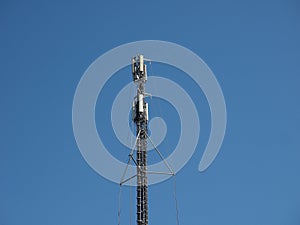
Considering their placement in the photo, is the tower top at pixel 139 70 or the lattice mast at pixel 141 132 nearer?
the lattice mast at pixel 141 132

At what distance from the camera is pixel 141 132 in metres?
40.3

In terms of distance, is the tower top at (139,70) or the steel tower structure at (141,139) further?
the tower top at (139,70)

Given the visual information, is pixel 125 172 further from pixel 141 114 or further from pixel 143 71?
pixel 143 71

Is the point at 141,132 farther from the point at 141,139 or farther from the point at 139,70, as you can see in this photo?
the point at 139,70

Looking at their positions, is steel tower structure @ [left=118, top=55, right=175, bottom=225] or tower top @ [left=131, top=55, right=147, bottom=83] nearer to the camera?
steel tower structure @ [left=118, top=55, right=175, bottom=225]

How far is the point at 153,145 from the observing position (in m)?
40.3

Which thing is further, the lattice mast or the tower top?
the tower top

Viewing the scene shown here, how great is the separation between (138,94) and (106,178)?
810cm

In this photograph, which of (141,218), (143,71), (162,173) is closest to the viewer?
(141,218)

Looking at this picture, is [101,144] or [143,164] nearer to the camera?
[143,164]

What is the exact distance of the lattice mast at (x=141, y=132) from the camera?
3772cm

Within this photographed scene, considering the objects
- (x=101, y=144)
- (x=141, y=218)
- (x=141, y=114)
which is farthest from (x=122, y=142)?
(x=141, y=218)

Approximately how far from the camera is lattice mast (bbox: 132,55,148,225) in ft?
124

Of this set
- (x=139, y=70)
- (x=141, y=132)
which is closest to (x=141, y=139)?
(x=141, y=132)
